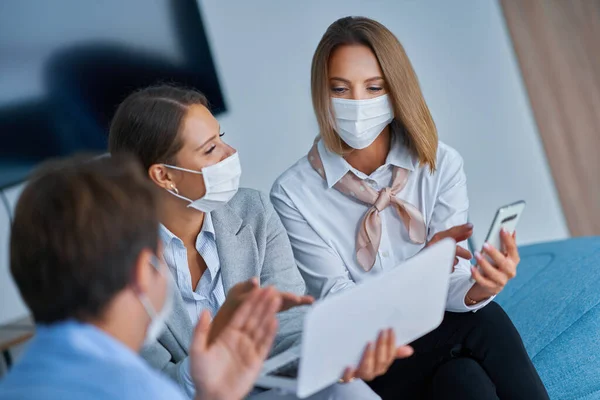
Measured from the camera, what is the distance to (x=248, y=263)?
1.67 metres

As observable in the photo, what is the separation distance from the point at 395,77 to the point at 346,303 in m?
0.85

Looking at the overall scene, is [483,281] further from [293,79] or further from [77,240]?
[293,79]

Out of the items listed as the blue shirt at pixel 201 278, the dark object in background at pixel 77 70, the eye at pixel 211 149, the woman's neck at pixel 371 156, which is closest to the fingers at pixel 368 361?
the blue shirt at pixel 201 278

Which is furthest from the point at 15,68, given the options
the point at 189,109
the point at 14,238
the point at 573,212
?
the point at 573,212

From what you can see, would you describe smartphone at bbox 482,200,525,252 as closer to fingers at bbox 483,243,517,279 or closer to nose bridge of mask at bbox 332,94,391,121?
fingers at bbox 483,243,517,279

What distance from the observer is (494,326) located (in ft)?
5.06

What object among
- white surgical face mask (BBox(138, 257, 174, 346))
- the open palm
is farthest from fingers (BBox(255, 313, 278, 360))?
white surgical face mask (BBox(138, 257, 174, 346))

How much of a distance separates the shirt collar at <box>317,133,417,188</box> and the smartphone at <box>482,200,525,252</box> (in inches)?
15.6

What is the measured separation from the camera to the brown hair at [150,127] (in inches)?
63.3

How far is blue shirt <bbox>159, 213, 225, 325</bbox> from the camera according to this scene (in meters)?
1.62

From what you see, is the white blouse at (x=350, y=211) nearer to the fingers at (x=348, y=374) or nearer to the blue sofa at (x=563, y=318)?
the blue sofa at (x=563, y=318)

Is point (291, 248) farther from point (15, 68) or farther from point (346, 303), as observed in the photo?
point (15, 68)

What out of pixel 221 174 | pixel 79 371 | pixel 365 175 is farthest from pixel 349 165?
pixel 79 371

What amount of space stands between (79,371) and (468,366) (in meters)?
0.87
